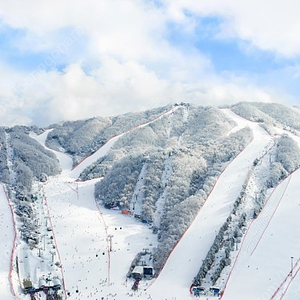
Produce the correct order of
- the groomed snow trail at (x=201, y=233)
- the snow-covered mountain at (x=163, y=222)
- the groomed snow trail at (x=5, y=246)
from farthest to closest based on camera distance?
the groomed snow trail at (x=201, y=233), the snow-covered mountain at (x=163, y=222), the groomed snow trail at (x=5, y=246)

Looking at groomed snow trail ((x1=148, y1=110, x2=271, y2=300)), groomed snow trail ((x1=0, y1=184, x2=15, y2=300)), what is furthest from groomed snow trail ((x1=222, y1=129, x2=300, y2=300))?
groomed snow trail ((x1=0, y1=184, x2=15, y2=300))

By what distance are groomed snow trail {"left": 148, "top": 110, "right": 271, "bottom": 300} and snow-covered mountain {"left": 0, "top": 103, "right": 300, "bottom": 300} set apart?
0.49 feet

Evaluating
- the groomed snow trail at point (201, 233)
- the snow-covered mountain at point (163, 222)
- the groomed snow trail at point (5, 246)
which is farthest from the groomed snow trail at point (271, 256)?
the groomed snow trail at point (5, 246)

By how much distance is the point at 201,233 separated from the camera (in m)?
58.4

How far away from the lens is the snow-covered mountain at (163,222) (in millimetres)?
47219

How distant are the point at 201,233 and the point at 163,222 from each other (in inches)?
345

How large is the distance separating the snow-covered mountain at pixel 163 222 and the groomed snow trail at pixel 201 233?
0.49 ft

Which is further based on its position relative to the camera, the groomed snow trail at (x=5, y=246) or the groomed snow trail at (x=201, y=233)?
the groomed snow trail at (x=201, y=233)

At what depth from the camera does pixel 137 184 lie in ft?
270

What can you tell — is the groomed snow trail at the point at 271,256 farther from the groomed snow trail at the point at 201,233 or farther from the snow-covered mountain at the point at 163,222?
the groomed snow trail at the point at 201,233

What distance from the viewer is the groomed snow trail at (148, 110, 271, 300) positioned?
4872cm

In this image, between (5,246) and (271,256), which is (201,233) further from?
(5,246)

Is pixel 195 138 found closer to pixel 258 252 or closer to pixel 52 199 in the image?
pixel 52 199

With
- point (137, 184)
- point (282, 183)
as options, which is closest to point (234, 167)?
point (282, 183)
